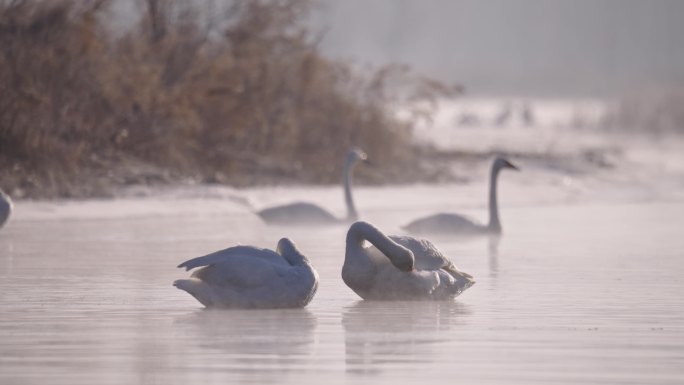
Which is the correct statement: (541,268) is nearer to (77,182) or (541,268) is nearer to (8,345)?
(8,345)

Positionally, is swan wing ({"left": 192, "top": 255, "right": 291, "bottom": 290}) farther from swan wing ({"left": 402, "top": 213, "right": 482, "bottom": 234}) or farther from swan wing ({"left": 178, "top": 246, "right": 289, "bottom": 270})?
swan wing ({"left": 402, "top": 213, "right": 482, "bottom": 234})

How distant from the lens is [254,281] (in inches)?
343

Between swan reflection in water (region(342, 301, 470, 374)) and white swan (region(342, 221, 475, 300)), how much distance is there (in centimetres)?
7

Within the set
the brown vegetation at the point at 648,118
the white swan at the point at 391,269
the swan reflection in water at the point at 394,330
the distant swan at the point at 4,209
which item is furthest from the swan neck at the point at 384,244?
the brown vegetation at the point at 648,118

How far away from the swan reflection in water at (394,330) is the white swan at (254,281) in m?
0.31

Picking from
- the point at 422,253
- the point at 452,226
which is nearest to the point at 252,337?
the point at 422,253

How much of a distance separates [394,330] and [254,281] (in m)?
0.97

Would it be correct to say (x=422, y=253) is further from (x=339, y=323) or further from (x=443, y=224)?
(x=443, y=224)

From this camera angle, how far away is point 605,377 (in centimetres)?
666

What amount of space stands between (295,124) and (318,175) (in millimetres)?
771

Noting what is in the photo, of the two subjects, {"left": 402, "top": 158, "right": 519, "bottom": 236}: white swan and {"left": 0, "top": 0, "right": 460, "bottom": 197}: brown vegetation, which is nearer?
{"left": 402, "top": 158, "right": 519, "bottom": 236}: white swan

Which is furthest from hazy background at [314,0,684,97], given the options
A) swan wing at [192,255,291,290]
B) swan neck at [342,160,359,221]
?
swan wing at [192,255,291,290]

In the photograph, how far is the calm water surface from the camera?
682 centimetres

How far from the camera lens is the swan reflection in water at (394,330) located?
7164 millimetres
